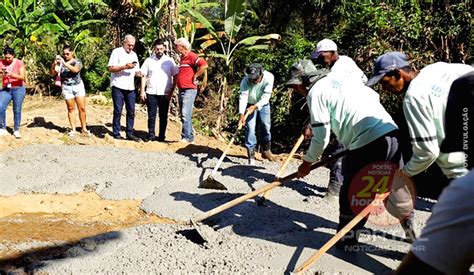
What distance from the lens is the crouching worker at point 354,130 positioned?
3.49 meters

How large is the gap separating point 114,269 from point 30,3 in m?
11.2

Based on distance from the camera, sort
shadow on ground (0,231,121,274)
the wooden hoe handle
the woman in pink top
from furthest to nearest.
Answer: the woman in pink top < the wooden hoe handle < shadow on ground (0,231,121,274)

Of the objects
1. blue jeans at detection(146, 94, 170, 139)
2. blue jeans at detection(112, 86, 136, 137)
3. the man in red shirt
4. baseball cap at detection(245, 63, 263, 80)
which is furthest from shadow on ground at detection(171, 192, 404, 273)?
blue jeans at detection(112, 86, 136, 137)

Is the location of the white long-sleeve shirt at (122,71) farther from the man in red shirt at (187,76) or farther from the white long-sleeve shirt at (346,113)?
the white long-sleeve shirt at (346,113)

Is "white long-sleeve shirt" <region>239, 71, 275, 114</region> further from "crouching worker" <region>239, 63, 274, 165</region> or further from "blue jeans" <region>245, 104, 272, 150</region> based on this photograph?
"blue jeans" <region>245, 104, 272, 150</region>

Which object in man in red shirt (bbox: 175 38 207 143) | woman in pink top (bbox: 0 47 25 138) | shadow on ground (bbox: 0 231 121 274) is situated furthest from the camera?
woman in pink top (bbox: 0 47 25 138)

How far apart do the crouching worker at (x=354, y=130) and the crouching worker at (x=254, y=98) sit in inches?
99.6

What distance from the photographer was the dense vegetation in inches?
305

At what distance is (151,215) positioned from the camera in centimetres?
511

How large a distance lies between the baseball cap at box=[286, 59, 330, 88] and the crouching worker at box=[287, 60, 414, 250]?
0.53 m

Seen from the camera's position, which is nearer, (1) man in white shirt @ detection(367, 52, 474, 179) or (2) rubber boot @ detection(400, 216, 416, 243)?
(1) man in white shirt @ detection(367, 52, 474, 179)

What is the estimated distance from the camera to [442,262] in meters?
1.17

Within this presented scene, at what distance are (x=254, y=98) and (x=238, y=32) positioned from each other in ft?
18.6

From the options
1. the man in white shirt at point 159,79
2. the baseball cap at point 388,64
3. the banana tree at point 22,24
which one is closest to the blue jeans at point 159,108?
the man in white shirt at point 159,79
